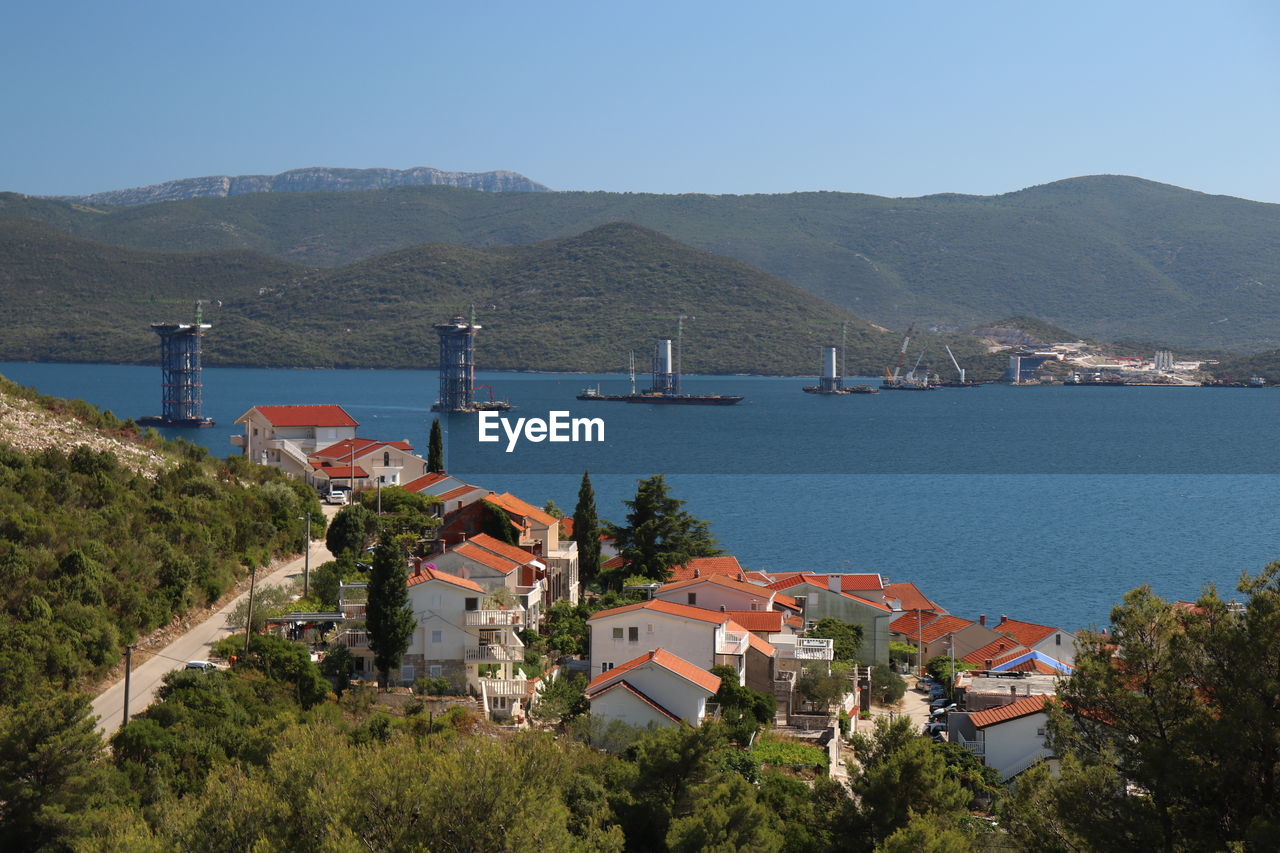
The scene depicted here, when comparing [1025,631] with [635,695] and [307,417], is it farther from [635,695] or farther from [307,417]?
[307,417]

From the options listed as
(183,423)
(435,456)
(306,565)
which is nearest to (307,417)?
(435,456)

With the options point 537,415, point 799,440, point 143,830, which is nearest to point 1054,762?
point 143,830

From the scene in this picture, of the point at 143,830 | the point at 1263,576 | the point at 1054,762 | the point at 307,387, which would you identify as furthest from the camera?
the point at 307,387

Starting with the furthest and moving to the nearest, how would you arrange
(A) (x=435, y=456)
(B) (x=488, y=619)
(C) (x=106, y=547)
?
1. (A) (x=435, y=456)
2. (C) (x=106, y=547)
3. (B) (x=488, y=619)

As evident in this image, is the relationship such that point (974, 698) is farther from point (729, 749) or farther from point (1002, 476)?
point (1002, 476)

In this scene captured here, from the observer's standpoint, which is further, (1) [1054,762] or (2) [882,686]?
(2) [882,686]

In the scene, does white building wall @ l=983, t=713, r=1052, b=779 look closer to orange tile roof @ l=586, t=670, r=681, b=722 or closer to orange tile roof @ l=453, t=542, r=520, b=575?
orange tile roof @ l=586, t=670, r=681, b=722
